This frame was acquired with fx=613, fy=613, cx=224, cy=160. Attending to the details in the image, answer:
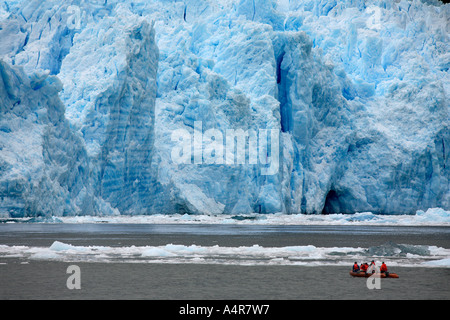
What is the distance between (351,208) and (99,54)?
18.1m

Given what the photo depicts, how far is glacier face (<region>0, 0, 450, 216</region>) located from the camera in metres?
24.8

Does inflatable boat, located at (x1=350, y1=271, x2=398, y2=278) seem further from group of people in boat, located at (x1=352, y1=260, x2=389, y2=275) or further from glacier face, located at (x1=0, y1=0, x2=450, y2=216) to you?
glacier face, located at (x1=0, y1=0, x2=450, y2=216)

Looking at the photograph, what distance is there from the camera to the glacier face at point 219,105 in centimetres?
2481

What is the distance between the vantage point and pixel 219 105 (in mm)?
32250

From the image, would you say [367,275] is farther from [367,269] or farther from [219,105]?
[219,105]

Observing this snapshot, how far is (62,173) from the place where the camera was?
79.4ft

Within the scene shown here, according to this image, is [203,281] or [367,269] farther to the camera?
[367,269]

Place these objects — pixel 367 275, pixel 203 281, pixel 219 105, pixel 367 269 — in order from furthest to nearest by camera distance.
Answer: pixel 219 105, pixel 367 269, pixel 367 275, pixel 203 281

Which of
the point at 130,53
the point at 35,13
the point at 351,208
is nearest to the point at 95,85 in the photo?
the point at 130,53

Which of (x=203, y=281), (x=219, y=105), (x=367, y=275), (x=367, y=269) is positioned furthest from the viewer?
(x=219, y=105)

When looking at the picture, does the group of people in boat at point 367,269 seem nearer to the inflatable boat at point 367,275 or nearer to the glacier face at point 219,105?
the inflatable boat at point 367,275

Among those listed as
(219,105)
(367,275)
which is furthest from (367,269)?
(219,105)

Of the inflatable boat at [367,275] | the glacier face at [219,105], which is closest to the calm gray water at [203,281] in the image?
the inflatable boat at [367,275]
